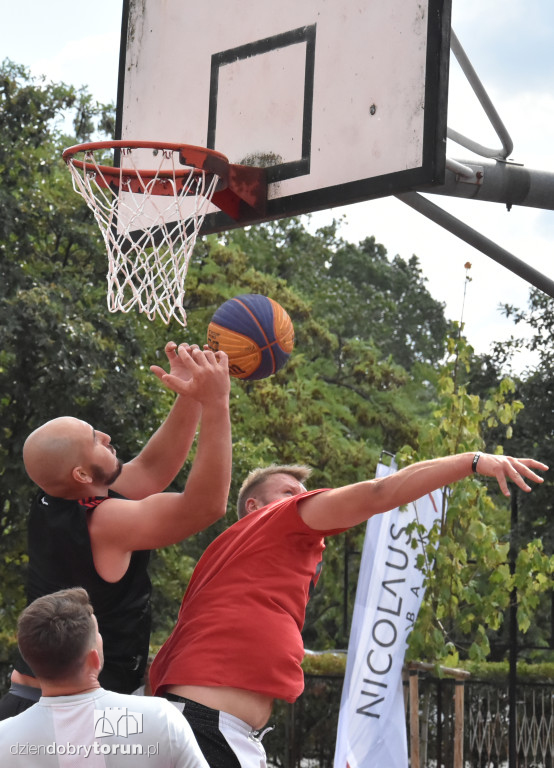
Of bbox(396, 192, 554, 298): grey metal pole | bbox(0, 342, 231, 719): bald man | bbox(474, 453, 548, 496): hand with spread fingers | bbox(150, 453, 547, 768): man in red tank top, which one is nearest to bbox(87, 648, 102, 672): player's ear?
bbox(0, 342, 231, 719): bald man

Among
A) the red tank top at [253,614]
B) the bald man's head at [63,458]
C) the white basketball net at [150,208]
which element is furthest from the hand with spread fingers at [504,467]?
the white basketball net at [150,208]

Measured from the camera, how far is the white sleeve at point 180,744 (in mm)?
2832

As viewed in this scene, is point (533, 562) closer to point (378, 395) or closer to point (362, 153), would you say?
point (362, 153)

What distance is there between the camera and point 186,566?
15.9 m

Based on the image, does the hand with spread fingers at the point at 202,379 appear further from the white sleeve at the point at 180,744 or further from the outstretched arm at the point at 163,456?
the white sleeve at the point at 180,744

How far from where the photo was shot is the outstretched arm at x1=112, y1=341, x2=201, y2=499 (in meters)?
4.50

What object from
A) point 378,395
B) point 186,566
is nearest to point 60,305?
point 186,566

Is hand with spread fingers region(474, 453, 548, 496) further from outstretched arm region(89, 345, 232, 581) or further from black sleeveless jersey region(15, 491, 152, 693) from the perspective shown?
black sleeveless jersey region(15, 491, 152, 693)

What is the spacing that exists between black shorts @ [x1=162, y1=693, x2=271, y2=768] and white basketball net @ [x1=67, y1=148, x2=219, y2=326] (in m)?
2.15

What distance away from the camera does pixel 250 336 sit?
4.80m

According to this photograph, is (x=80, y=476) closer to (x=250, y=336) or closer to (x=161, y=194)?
(x=250, y=336)

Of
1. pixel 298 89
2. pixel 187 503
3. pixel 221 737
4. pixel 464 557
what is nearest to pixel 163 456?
pixel 187 503

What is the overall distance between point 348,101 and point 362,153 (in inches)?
14.3

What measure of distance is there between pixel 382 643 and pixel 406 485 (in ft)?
19.1
